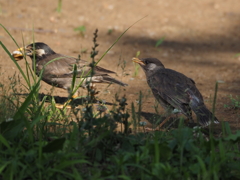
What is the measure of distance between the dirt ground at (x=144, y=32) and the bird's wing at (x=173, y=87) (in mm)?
984

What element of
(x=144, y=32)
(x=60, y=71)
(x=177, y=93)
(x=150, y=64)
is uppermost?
(x=144, y=32)

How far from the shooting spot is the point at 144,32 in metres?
11.4

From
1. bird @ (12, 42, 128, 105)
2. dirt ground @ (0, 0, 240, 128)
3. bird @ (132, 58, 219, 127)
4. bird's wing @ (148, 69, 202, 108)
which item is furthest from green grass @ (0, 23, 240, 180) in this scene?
dirt ground @ (0, 0, 240, 128)

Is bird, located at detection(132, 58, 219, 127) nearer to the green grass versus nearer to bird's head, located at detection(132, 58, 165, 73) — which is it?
bird's head, located at detection(132, 58, 165, 73)

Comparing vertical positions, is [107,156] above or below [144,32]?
below

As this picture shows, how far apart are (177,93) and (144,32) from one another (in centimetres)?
559

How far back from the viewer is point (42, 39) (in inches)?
405

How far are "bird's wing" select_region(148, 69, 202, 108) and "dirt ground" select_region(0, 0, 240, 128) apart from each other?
0.98 metres

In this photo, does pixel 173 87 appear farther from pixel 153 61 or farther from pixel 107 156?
pixel 107 156

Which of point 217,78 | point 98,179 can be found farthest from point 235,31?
point 98,179

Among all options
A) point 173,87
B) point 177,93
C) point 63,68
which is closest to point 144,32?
point 63,68

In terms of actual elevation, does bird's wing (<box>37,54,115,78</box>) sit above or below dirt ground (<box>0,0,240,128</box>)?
below

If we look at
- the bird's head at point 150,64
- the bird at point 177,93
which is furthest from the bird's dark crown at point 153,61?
the bird at point 177,93

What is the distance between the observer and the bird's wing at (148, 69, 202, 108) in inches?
228
